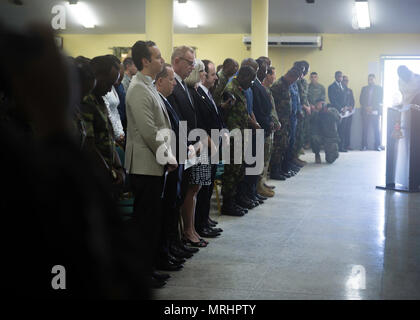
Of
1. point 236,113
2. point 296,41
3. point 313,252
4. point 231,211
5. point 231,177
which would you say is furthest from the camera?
point 296,41

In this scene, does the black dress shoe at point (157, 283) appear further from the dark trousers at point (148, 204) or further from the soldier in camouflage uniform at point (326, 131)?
the soldier in camouflage uniform at point (326, 131)

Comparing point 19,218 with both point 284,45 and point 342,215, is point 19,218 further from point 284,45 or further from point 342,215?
point 284,45

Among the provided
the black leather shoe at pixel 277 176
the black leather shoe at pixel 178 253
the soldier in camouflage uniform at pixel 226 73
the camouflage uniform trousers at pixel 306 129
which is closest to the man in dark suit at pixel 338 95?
the camouflage uniform trousers at pixel 306 129

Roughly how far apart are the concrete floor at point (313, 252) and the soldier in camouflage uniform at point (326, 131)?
3.27 meters

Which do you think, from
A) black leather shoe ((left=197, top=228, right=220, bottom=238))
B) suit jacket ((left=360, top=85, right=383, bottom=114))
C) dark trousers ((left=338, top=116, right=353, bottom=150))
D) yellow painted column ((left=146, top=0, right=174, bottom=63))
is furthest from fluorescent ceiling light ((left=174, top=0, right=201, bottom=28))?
black leather shoe ((left=197, top=228, right=220, bottom=238))

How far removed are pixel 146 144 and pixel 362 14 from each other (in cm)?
1136

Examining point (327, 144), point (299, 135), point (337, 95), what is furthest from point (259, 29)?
point (337, 95)

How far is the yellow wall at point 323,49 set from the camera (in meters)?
15.2

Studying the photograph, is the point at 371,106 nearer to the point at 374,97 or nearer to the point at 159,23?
the point at 374,97

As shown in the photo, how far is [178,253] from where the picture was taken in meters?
4.40

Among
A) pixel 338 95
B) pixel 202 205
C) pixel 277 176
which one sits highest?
pixel 338 95

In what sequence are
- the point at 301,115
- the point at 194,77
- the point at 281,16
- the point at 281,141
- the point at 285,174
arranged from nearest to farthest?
1. the point at 194,77
2. the point at 281,141
3. the point at 285,174
4. the point at 301,115
5. the point at 281,16

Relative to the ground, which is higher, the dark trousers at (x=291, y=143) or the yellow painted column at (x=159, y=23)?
the yellow painted column at (x=159, y=23)

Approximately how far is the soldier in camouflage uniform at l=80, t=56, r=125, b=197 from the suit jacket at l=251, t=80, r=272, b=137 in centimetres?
331
